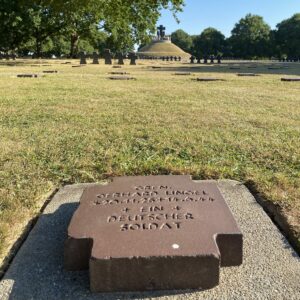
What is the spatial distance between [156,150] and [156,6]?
15.3m

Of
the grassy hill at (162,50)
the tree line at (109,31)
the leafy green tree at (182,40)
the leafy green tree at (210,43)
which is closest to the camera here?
the tree line at (109,31)

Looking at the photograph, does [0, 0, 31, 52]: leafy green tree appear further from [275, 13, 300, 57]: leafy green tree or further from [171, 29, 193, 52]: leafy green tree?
[171, 29, 193, 52]: leafy green tree

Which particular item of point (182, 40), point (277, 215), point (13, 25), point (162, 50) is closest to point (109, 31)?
point (13, 25)

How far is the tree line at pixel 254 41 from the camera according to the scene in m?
83.7

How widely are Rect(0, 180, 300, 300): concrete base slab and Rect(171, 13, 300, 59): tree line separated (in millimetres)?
78220

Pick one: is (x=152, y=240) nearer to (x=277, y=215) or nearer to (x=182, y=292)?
(x=182, y=292)

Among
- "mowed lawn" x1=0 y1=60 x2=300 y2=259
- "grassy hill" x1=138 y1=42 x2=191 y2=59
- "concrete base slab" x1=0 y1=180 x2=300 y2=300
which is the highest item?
"concrete base slab" x1=0 y1=180 x2=300 y2=300

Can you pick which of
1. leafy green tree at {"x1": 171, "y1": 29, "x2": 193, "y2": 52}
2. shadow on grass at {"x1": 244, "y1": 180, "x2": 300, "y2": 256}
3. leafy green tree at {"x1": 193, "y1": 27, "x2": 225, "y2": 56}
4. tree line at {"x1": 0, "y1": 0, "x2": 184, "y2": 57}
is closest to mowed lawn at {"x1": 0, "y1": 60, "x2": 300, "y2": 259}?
shadow on grass at {"x1": 244, "y1": 180, "x2": 300, "y2": 256}

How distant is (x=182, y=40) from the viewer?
116500 millimetres

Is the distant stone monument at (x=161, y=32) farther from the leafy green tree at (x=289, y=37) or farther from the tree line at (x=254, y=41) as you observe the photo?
the leafy green tree at (x=289, y=37)

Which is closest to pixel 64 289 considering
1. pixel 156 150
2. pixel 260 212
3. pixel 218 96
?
pixel 260 212

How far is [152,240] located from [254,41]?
92.8 metres

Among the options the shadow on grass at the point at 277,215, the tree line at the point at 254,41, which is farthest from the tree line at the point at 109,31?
the shadow on grass at the point at 277,215

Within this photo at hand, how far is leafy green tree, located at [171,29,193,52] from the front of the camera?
116 meters
